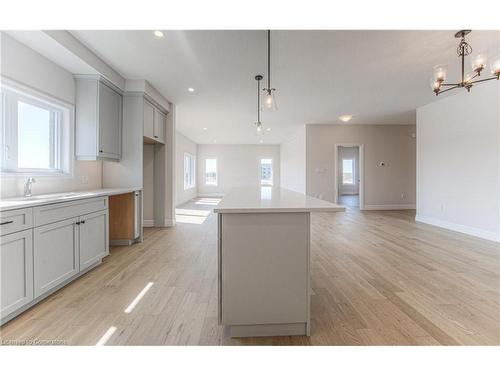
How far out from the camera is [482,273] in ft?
8.62

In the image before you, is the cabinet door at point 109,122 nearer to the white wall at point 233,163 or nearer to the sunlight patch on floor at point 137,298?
the sunlight patch on floor at point 137,298

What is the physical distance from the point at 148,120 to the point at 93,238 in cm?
224

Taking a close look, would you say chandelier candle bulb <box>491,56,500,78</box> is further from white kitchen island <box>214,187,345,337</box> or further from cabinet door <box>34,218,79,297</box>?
cabinet door <box>34,218,79,297</box>

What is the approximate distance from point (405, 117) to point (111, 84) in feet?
22.4

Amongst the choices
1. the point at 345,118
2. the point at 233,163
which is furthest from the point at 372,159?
the point at 233,163

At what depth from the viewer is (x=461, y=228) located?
458 cm

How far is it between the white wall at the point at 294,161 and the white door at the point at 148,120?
15.5 feet

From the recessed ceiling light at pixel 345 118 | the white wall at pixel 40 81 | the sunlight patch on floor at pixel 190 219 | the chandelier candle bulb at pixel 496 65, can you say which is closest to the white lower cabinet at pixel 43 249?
the white wall at pixel 40 81

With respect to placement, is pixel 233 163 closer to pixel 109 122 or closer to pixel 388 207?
pixel 388 207

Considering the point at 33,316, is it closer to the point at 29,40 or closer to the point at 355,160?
the point at 29,40

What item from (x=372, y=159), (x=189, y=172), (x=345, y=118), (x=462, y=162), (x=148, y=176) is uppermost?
(x=345, y=118)
